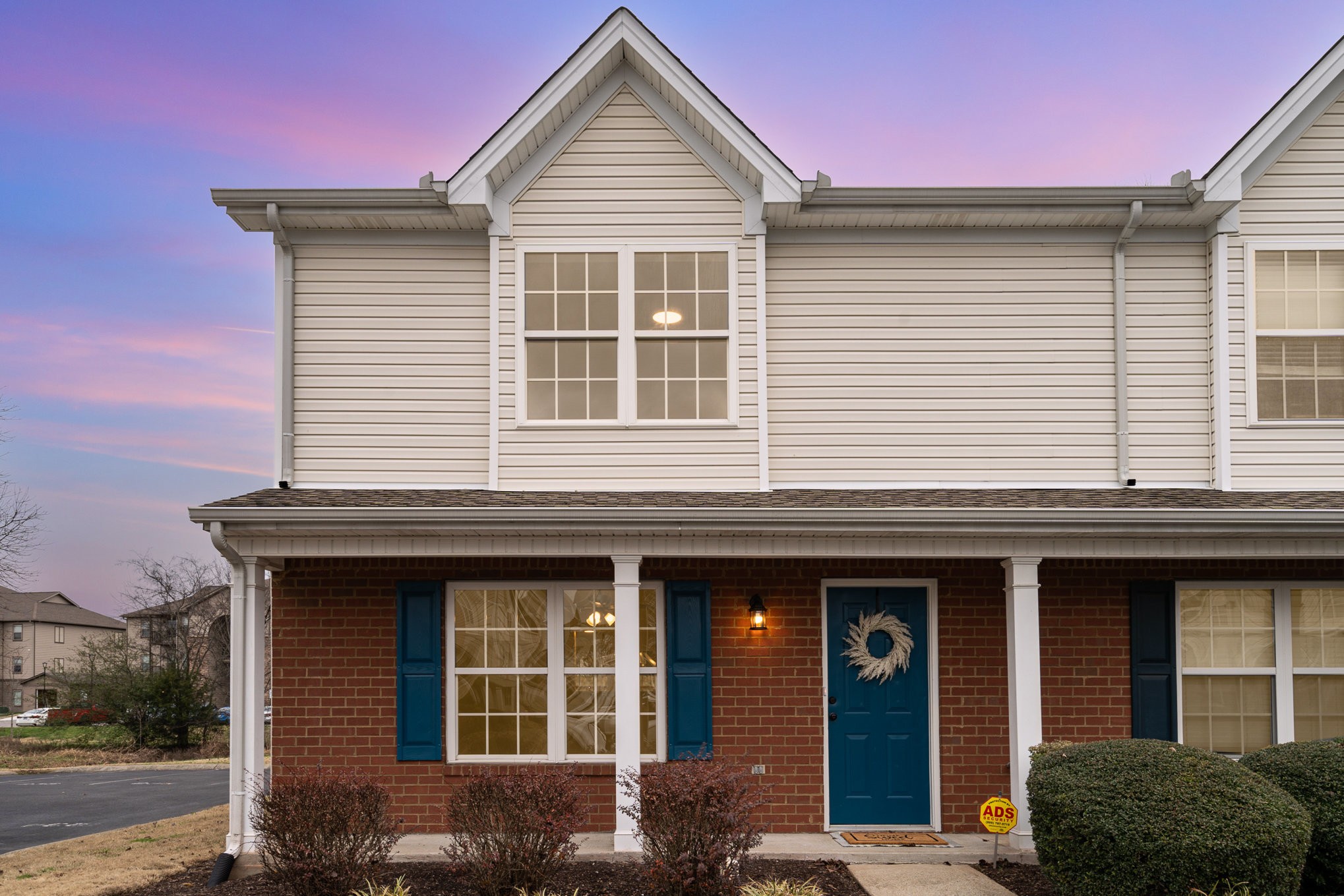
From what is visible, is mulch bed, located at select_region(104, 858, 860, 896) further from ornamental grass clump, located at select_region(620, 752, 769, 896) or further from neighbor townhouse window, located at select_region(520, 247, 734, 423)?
neighbor townhouse window, located at select_region(520, 247, 734, 423)

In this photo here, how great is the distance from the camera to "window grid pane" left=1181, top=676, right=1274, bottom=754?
8633mm

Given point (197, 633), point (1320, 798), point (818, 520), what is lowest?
point (197, 633)

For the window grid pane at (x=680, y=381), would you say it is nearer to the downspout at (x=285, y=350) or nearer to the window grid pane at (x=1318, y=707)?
the downspout at (x=285, y=350)

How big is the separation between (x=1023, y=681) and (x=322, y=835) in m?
5.21

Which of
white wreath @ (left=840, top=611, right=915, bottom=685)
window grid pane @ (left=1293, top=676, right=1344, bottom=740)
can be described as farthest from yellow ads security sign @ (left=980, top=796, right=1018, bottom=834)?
window grid pane @ (left=1293, top=676, right=1344, bottom=740)

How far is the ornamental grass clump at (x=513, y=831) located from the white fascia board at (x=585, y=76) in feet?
16.1

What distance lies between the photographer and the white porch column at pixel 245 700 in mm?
7730

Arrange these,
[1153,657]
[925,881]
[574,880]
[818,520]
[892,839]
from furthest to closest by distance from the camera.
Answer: [1153,657] → [892,839] → [818,520] → [925,881] → [574,880]

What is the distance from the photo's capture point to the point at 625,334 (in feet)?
29.1

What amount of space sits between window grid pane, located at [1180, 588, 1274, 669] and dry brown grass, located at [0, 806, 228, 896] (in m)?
8.70

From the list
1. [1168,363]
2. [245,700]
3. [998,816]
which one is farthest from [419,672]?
[1168,363]

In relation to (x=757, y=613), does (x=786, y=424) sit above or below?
above

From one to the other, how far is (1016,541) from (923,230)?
3.11 m

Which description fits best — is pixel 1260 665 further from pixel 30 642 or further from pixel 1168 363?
pixel 30 642
